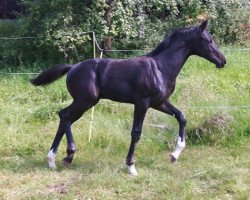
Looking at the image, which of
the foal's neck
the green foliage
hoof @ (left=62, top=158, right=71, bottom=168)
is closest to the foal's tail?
hoof @ (left=62, top=158, right=71, bottom=168)

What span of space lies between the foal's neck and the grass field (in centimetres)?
114

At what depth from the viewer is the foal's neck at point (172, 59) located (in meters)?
5.68

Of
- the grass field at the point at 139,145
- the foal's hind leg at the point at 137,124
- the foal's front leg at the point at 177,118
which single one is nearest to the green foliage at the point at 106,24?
the grass field at the point at 139,145

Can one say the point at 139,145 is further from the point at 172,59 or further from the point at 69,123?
the point at 172,59

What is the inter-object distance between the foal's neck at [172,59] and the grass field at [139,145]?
3.74ft

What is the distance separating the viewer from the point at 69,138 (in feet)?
18.9

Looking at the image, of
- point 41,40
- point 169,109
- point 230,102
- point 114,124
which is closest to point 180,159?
point 169,109

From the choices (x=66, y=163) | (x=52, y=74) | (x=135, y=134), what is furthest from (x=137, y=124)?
(x=52, y=74)

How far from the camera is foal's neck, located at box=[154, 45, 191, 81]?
5.68m

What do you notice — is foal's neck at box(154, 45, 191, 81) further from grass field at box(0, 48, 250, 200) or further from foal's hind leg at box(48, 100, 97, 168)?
grass field at box(0, 48, 250, 200)

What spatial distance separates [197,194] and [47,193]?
5.04ft

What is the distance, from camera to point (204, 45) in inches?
223

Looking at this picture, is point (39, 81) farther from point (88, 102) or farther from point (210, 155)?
point (210, 155)

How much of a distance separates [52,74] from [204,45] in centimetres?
184
